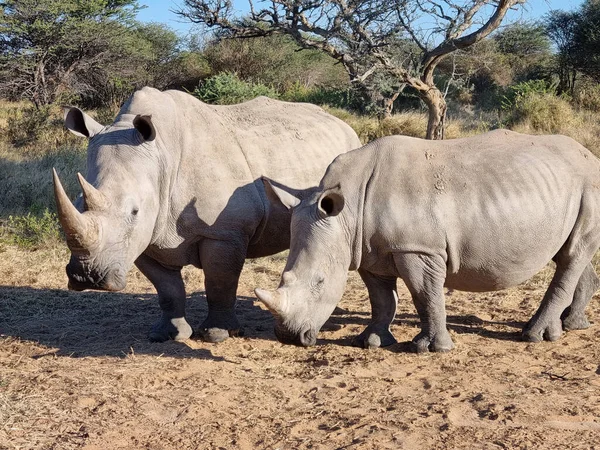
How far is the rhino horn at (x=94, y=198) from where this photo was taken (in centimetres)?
540

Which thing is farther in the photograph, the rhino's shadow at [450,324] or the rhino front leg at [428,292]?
the rhino's shadow at [450,324]

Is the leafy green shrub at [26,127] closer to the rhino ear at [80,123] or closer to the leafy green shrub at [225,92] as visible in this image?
the leafy green shrub at [225,92]

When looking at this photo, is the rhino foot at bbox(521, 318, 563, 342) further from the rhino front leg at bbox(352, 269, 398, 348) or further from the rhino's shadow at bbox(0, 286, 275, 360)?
the rhino's shadow at bbox(0, 286, 275, 360)

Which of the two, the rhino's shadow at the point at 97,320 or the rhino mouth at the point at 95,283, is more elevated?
the rhino mouth at the point at 95,283

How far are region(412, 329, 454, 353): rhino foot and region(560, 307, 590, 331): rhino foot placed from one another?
1342 mm

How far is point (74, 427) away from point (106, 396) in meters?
0.52

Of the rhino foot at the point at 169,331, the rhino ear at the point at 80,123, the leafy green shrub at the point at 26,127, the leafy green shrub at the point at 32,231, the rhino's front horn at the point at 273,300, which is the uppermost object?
the rhino ear at the point at 80,123

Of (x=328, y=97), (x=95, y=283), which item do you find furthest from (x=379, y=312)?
(x=328, y=97)

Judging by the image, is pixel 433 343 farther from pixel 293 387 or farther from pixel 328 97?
pixel 328 97

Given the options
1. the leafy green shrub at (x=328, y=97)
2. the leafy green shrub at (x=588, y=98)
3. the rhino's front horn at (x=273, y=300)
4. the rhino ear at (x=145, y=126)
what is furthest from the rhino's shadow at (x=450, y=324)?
the leafy green shrub at (x=588, y=98)

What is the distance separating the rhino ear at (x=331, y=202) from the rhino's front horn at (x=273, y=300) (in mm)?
734

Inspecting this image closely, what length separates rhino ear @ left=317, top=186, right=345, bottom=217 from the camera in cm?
577

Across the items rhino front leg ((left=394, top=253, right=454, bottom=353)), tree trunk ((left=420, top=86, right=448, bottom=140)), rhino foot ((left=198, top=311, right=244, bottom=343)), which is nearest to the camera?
rhino front leg ((left=394, top=253, right=454, bottom=353))

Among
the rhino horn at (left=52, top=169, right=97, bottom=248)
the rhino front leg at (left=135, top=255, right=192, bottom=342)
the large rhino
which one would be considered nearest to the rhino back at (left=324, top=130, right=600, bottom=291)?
the large rhino
